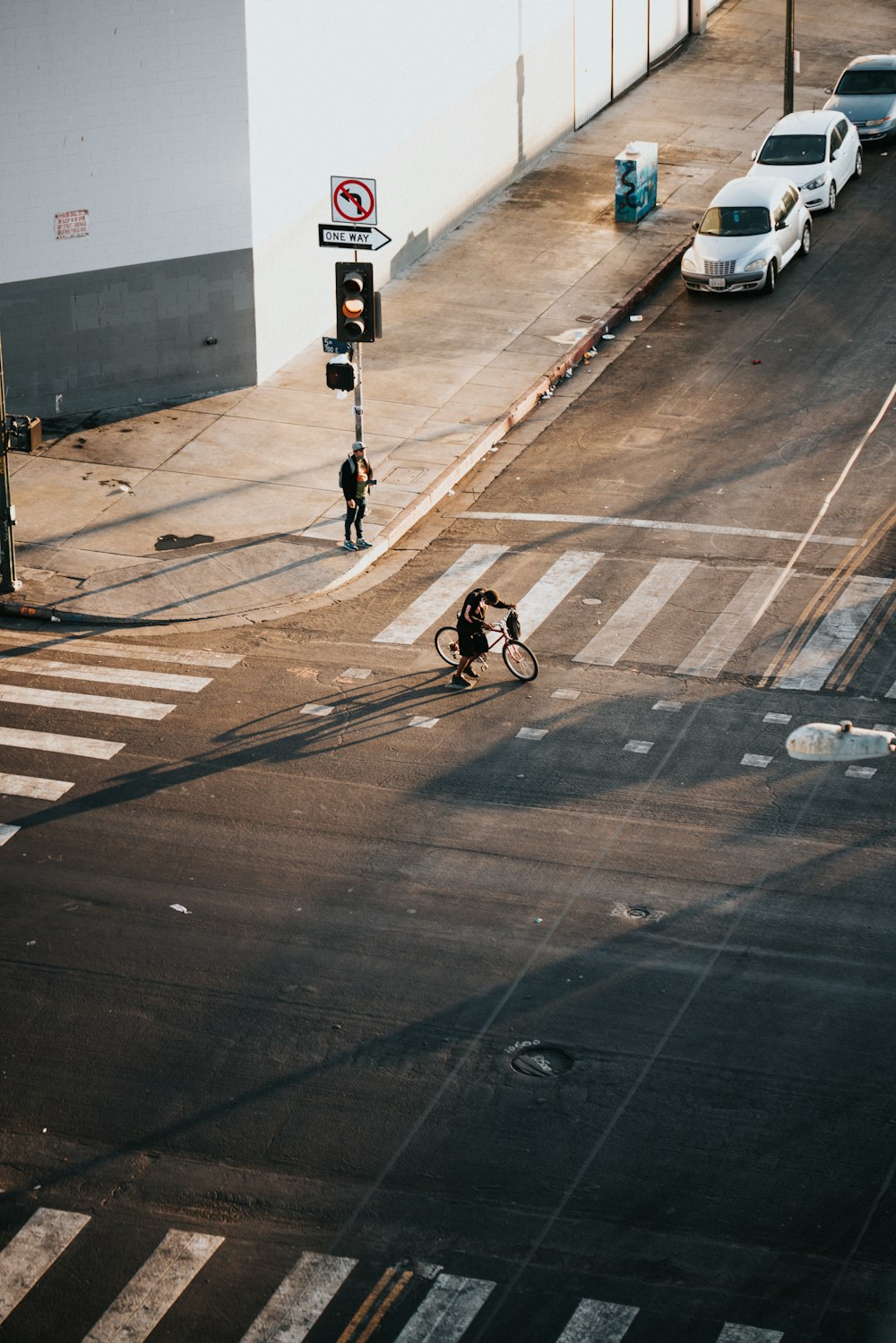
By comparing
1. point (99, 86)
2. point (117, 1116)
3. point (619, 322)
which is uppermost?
point (99, 86)

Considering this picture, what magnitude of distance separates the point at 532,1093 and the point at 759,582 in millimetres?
10513

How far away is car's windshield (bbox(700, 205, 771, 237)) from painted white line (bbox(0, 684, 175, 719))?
17.1m

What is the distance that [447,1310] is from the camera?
1212 centimetres

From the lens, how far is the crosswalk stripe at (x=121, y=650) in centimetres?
2191

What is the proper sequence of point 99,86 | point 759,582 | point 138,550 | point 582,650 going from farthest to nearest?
point 99,86 → point 138,550 → point 759,582 → point 582,650

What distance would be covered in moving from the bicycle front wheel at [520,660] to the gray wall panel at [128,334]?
11.2 metres

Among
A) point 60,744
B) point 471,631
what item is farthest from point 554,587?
point 60,744

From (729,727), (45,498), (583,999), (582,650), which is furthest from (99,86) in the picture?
(583,999)

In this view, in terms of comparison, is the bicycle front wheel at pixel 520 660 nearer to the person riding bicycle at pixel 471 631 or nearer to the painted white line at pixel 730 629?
the person riding bicycle at pixel 471 631

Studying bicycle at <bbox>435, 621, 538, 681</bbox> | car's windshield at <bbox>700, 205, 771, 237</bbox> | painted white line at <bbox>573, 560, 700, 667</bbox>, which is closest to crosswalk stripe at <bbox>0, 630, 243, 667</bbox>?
bicycle at <bbox>435, 621, 538, 681</bbox>

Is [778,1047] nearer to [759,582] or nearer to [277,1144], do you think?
[277,1144]

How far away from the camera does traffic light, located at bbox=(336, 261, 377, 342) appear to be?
2439cm

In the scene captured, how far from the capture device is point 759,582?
23.2 meters

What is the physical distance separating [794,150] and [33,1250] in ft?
97.3
